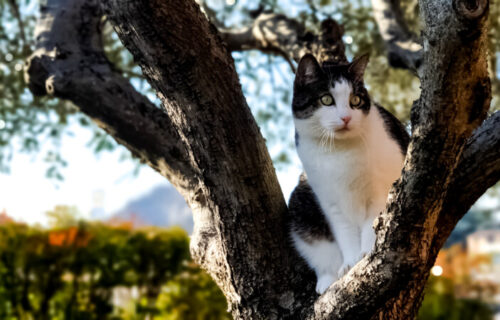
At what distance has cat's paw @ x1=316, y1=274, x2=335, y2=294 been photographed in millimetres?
2260

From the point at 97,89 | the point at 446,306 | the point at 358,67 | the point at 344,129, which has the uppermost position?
the point at 97,89

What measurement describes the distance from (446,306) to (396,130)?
3.54 metres

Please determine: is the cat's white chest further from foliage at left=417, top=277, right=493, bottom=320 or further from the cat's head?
foliage at left=417, top=277, right=493, bottom=320

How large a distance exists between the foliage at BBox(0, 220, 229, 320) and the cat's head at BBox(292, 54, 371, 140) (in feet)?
11.5

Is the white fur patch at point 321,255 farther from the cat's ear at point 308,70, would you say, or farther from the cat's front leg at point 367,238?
the cat's ear at point 308,70

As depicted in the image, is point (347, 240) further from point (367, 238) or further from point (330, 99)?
point (330, 99)

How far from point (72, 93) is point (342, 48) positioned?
1.69m

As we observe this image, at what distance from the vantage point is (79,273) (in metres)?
5.62

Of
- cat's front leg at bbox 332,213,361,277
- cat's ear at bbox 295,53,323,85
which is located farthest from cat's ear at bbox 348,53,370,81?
cat's front leg at bbox 332,213,361,277

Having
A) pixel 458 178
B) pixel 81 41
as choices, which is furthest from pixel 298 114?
pixel 81 41

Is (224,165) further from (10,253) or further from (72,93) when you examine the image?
(10,253)

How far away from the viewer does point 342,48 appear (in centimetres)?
336

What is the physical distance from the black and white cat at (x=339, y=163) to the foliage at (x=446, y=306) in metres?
3.33

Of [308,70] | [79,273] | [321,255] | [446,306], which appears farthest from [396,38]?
[79,273]
